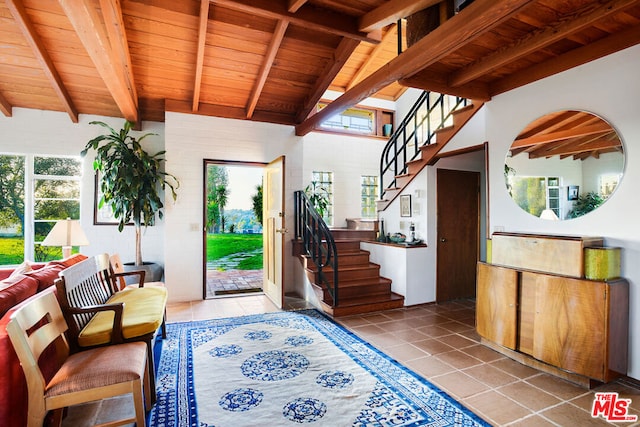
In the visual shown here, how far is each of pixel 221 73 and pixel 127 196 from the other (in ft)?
7.55

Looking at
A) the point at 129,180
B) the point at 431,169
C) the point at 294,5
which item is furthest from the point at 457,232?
the point at 129,180

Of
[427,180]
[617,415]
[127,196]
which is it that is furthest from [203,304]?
[617,415]

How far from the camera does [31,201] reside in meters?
5.24

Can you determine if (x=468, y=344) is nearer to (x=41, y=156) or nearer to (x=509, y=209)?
(x=509, y=209)

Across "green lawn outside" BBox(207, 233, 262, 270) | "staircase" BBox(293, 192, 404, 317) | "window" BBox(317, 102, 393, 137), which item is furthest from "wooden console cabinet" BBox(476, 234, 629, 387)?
"green lawn outside" BBox(207, 233, 262, 270)

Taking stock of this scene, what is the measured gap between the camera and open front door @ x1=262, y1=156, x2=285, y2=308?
465cm

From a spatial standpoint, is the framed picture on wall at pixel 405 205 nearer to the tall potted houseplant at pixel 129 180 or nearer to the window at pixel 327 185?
the window at pixel 327 185

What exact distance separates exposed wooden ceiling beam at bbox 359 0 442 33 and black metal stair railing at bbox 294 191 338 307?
95.2 inches

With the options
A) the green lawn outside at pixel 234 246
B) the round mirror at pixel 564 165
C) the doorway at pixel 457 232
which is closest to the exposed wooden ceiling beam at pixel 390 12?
the round mirror at pixel 564 165

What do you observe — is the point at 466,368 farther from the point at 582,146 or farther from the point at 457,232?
the point at 457,232

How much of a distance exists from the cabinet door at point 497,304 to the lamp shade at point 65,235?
14.7 ft

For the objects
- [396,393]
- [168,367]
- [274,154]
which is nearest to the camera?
[396,393]

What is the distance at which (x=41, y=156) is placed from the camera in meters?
5.25

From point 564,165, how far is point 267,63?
3580 mm
